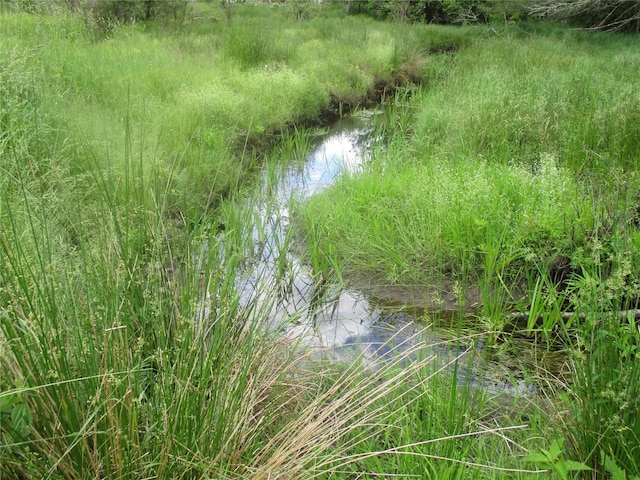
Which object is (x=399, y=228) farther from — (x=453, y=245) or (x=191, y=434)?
(x=191, y=434)

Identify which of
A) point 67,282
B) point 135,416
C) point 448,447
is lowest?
point 448,447

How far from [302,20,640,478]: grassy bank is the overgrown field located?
0.09ft

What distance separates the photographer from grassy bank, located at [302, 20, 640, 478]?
2.01 m

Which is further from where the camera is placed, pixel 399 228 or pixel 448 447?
pixel 399 228

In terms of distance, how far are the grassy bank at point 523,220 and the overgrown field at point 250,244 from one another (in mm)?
26

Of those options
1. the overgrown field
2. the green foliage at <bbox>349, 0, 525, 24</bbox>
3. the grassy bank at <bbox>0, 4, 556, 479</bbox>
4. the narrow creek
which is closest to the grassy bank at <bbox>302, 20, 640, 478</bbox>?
the overgrown field

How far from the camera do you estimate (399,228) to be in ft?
14.2

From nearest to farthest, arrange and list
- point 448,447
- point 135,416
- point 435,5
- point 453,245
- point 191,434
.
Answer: point 135,416 → point 191,434 → point 448,447 → point 453,245 → point 435,5

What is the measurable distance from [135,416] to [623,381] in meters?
1.64

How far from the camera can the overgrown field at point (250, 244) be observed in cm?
161

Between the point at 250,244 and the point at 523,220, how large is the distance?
2121mm

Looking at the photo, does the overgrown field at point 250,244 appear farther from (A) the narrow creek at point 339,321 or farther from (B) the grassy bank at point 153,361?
(A) the narrow creek at point 339,321

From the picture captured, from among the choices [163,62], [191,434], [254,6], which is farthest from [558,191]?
[254,6]

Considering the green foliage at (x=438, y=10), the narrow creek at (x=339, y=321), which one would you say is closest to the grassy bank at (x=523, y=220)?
the narrow creek at (x=339, y=321)
